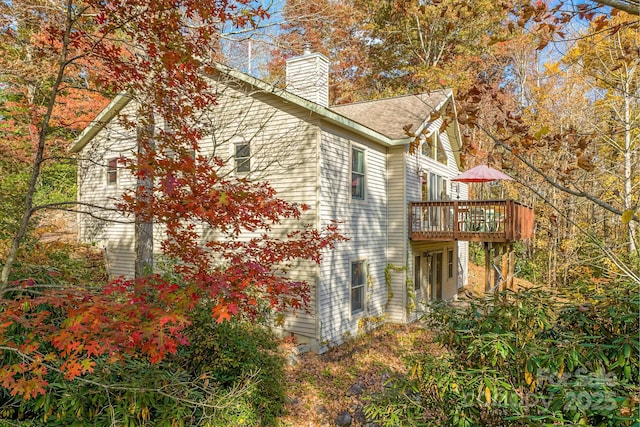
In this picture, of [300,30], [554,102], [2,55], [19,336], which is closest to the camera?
[19,336]

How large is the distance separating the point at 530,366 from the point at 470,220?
31.8 ft

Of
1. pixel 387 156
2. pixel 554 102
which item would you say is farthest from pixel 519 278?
pixel 387 156

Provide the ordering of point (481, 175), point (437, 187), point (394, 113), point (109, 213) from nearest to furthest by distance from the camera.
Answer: point (481, 175) < point (109, 213) < point (394, 113) < point (437, 187)

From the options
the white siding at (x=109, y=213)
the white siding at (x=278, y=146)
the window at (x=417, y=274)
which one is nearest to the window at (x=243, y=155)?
the white siding at (x=278, y=146)

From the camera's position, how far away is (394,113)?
13.8 meters

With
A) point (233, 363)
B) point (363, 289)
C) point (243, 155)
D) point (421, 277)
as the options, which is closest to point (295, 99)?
point (243, 155)

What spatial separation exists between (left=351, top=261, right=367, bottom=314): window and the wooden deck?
2417 millimetres

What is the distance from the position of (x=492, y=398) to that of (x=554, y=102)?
65.0 feet

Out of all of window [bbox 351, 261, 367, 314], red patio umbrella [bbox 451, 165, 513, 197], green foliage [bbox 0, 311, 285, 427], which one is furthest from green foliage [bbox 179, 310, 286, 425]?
red patio umbrella [bbox 451, 165, 513, 197]

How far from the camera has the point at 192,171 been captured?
3.53 meters

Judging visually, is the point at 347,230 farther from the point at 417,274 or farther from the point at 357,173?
the point at 417,274

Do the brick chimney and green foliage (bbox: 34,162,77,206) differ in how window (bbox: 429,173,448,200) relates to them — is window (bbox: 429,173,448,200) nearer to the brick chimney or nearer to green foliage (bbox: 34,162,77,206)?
the brick chimney

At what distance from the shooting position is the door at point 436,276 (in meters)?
15.0

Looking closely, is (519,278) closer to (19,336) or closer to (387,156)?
(387,156)
